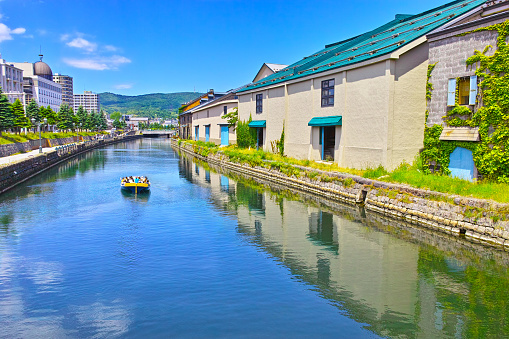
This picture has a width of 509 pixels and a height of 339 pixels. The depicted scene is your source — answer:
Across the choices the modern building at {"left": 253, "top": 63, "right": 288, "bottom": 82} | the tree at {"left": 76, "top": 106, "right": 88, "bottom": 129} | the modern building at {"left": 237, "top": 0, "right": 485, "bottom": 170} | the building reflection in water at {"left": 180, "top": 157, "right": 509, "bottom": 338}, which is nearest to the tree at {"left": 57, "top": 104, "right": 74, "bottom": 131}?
the tree at {"left": 76, "top": 106, "right": 88, "bottom": 129}

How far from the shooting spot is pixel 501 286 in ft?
45.4

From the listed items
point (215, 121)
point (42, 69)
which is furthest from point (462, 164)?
point (42, 69)

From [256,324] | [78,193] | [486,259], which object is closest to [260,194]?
[78,193]

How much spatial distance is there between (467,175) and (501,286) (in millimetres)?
9865

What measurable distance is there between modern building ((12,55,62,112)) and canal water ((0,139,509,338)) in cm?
11777

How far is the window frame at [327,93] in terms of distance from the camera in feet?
111

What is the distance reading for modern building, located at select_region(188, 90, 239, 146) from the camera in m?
63.9

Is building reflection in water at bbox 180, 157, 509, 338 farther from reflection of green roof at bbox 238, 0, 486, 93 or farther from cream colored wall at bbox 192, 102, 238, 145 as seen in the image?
cream colored wall at bbox 192, 102, 238, 145

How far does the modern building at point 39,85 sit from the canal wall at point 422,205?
117 meters

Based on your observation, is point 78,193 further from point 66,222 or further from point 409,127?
point 409,127

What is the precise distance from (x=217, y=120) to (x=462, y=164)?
5050 cm

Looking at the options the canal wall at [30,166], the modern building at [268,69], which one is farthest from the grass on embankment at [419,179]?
the modern building at [268,69]

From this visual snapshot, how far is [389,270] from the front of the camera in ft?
50.8

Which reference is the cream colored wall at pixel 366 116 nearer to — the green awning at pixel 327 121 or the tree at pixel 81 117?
the green awning at pixel 327 121
